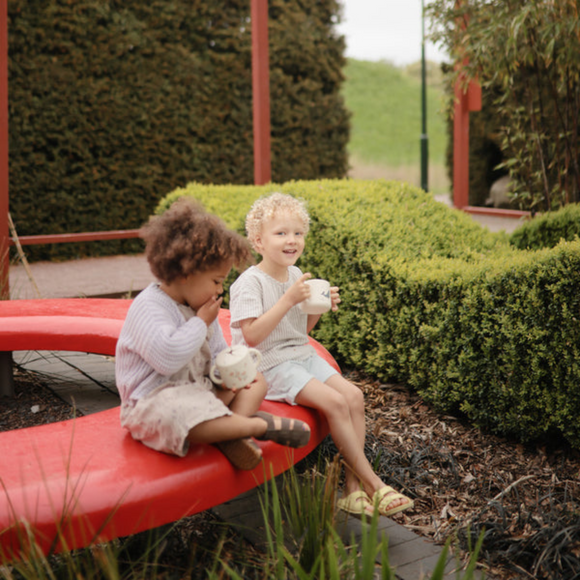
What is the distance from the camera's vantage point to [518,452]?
328 cm

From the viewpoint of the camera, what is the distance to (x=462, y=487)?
2.97 metres

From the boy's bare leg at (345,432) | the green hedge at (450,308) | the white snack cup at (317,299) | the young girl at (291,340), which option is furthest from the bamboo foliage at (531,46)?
the boy's bare leg at (345,432)

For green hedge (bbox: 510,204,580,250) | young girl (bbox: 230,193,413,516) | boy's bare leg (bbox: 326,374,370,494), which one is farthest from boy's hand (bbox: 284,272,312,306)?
green hedge (bbox: 510,204,580,250)

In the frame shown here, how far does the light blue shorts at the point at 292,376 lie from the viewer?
109 inches

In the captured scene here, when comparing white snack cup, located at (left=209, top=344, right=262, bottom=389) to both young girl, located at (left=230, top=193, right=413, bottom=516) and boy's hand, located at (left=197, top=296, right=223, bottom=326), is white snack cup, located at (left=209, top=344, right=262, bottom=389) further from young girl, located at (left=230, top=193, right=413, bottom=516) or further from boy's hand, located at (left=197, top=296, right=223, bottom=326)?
young girl, located at (left=230, top=193, right=413, bottom=516)

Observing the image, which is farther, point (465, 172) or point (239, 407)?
point (465, 172)

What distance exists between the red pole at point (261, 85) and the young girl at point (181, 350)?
507 centimetres

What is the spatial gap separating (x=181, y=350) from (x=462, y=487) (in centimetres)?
154

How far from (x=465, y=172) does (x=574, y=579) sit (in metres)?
6.83

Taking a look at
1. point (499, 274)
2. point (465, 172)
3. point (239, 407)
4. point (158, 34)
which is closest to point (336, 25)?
point (158, 34)

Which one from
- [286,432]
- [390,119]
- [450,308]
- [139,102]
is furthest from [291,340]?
[390,119]

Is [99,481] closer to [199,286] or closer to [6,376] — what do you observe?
[199,286]

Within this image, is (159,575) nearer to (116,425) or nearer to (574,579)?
(116,425)

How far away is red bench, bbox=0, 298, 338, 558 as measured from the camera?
1942mm
